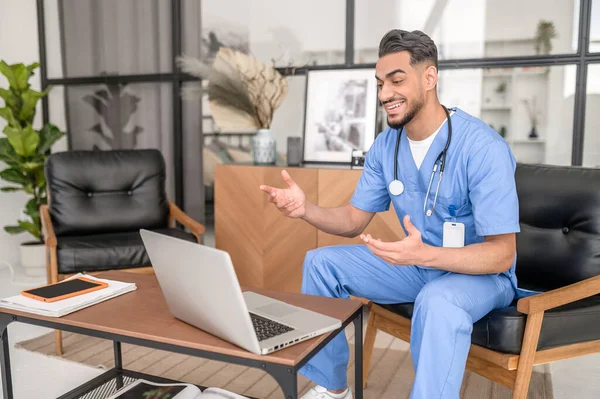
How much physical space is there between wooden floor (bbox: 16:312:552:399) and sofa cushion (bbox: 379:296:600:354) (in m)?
0.50

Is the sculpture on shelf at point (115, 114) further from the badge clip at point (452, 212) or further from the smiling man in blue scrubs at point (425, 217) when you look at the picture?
the badge clip at point (452, 212)

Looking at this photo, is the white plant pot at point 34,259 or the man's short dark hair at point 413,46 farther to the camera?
the white plant pot at point 34,259

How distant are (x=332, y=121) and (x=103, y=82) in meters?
1.94

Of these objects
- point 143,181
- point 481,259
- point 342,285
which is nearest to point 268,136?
point 143,181

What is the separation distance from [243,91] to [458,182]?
6.03 feet

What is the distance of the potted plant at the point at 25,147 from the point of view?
3.82 metres

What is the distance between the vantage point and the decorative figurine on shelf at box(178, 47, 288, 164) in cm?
334

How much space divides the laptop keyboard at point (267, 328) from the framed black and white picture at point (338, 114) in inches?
76.3

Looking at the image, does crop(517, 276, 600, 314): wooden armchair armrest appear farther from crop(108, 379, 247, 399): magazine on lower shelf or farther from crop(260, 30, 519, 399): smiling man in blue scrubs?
crop(108, 379, 247, 399): magazine on lower shelf

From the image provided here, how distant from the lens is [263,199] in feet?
10.4

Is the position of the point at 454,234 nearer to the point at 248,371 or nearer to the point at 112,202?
the point at 248,371

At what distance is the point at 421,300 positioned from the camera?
1.59m

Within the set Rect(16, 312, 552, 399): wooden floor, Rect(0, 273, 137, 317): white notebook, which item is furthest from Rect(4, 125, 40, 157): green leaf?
Rect(0, 273, 137, 317): white notebook

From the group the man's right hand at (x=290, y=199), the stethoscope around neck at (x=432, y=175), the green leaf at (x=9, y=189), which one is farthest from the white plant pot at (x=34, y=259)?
the stethoscope around neck at (x=432, y=175)
